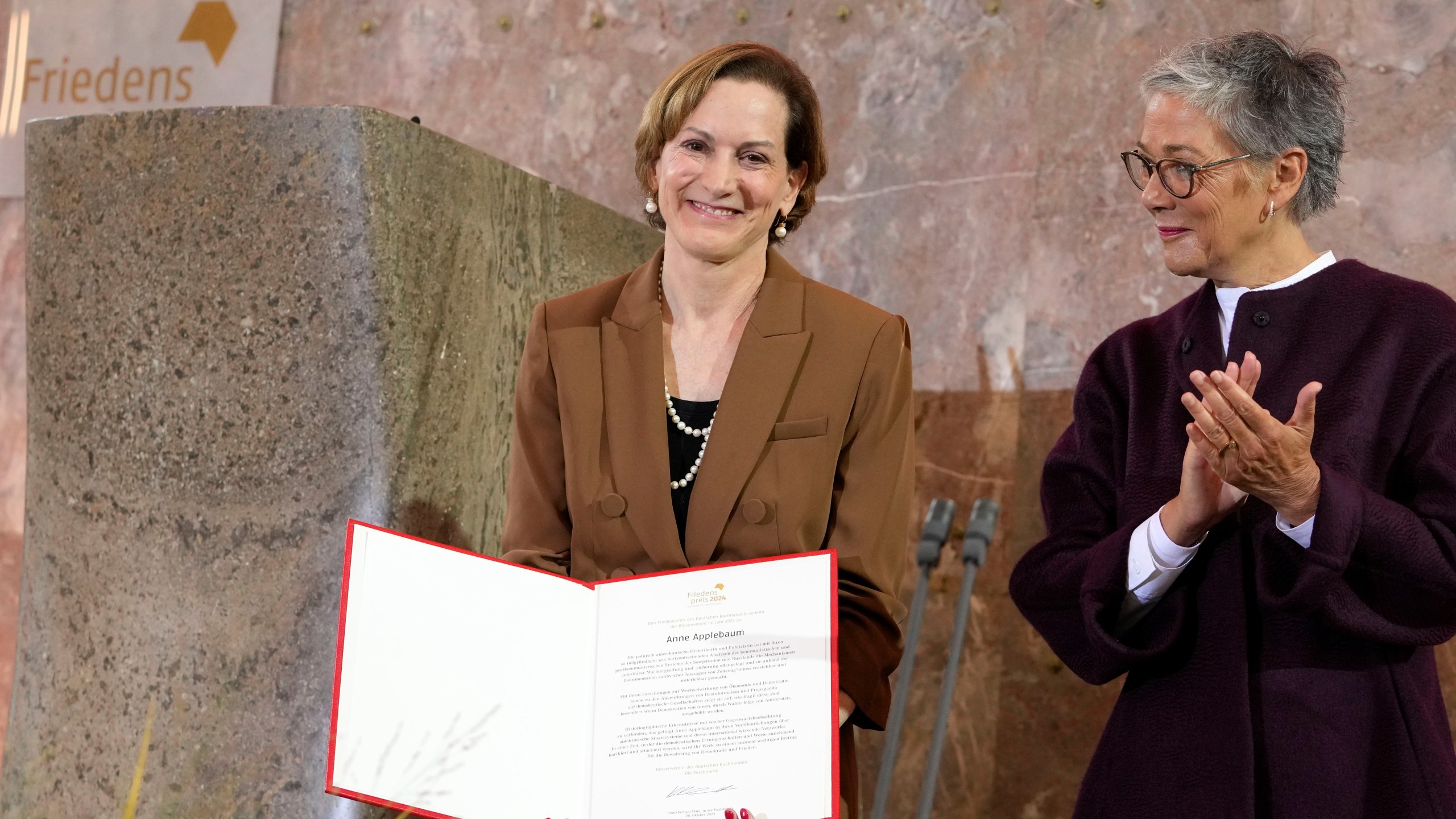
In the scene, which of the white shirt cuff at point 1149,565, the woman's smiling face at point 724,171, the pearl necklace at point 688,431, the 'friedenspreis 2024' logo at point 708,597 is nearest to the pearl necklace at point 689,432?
the pearl necklace at point 688,431

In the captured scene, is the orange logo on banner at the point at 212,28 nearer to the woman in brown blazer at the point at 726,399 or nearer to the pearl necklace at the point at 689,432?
the woman in brown blazer at the point at 726,399

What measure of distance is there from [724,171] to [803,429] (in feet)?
1.53

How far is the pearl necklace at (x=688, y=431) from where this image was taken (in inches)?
97.5

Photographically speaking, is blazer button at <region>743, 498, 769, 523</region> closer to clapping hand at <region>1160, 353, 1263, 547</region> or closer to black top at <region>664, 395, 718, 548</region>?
black top at <region>664, 395, 718, 548</region>

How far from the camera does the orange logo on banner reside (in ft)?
16.1

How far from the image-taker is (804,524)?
7.89ft

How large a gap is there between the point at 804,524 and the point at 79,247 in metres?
1.69

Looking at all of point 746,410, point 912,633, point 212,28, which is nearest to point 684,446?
point 746,410

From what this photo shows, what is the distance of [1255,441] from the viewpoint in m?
2.01

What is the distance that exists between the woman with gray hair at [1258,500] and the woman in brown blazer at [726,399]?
0.34 m

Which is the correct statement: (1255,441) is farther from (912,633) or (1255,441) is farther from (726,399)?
(912,633)

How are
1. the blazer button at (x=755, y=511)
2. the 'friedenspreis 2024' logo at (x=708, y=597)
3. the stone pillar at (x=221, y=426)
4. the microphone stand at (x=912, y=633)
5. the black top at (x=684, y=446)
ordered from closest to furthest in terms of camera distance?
the 'friedenspreis 2024' logo at (x=708, y=597), the blazer button at (x=755, y=511), the black top at (x=684, y=446), the microphone stand at (x=912, y=633), the stone pillar at (x=221, y=426)

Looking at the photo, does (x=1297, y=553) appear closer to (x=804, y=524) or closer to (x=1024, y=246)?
(x=804, y=524)
